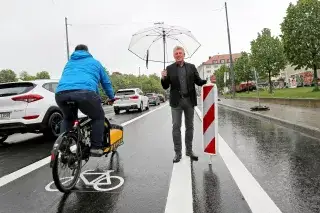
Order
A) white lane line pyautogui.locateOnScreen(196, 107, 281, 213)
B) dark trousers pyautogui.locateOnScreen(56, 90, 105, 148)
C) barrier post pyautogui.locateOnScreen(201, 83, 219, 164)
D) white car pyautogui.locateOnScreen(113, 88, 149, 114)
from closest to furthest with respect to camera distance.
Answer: white lane line pyautogui.locateOnScreen(196, 107, 281, 213)
dark trousers pyautogui.locateOnScreen(56, 90, 105, 148)
barrier post pyautogui.locateOnScreen(201, 83, 219, 164)
white car pyautogui.locateOnScreen(113, 88, 149, 114)

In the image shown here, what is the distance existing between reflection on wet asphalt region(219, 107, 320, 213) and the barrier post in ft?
2.04

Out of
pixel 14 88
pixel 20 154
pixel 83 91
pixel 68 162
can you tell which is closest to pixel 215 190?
pixel 68 162

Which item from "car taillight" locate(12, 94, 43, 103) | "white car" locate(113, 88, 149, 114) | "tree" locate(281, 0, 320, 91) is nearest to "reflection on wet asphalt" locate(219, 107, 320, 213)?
"car taillight" locate(12, 94, 43, 103)

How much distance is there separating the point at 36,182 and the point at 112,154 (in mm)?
1922

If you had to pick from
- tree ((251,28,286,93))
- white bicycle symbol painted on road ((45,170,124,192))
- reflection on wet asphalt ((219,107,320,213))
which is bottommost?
reflection on wet asphalt ((219,107,320,213))

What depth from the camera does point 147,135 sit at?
952 cm

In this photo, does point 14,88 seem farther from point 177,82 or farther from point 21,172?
point 177,82

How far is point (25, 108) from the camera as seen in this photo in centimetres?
810

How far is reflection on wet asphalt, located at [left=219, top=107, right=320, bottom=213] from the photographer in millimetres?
3659

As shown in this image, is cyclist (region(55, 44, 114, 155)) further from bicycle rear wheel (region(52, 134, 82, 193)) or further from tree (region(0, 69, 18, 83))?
tree (region(0, 69, 18, 83))

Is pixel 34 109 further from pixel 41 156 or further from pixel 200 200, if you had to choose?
pixel 200 200

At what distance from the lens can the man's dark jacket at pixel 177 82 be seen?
577 centimetres

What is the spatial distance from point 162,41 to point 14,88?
3808 millimetres

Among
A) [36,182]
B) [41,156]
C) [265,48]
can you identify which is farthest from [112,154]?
[265,48]
